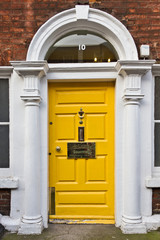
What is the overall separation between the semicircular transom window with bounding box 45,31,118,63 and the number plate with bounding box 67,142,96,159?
135 cm

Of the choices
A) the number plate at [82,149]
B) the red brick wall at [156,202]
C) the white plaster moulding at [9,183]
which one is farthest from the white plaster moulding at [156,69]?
the white plaster moulding at [9,183]

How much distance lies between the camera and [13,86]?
3.21 m

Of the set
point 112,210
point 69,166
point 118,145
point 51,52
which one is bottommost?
point 112,210

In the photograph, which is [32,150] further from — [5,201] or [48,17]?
[48,17]

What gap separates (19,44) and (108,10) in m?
1.48

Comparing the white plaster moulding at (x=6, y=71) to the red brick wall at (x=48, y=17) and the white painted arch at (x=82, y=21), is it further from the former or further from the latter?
the white painted arch at (x=82, y=21)

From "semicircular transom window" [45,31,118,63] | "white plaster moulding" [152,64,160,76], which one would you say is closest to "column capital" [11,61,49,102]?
"semicircular transom window" [45,31,118,63]

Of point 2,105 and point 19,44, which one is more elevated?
point 19,44

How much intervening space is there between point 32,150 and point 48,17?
2070 millimetres

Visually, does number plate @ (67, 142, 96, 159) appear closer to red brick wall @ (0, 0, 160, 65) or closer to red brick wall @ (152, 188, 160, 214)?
red brick wall @ (152, 188, 160, 214)

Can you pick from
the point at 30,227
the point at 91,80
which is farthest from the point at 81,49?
the point at 30,227

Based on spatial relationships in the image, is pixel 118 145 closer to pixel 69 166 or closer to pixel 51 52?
pixel 69 166

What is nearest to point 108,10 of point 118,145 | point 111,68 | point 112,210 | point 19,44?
point 111,68

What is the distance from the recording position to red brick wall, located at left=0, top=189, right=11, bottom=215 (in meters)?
3.22
